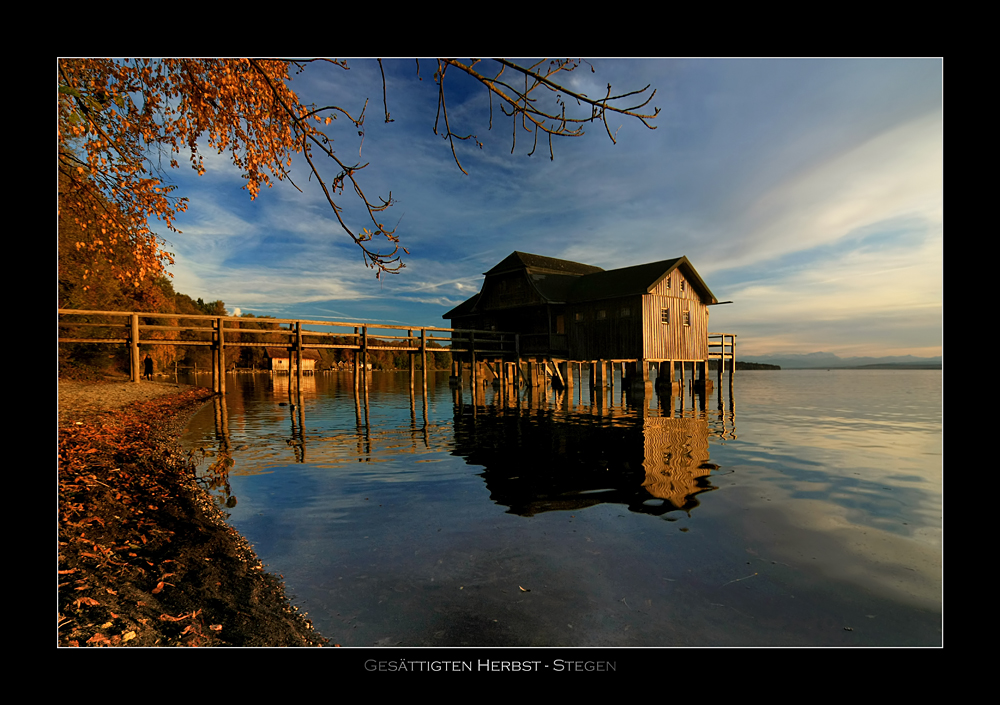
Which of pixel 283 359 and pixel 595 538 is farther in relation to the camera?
pixel 283 359

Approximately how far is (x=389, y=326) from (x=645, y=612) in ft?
73.4

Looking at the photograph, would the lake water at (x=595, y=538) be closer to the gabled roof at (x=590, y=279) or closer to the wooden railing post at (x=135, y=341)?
the wooden railing post at (x=135, y=341)

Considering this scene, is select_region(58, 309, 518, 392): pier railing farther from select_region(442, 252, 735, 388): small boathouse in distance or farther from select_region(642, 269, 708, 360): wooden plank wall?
select_region(642, 269, 708, 360): wooden plank wall

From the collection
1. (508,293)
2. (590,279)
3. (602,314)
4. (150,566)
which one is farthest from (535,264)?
(150,566)

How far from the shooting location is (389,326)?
24.8m

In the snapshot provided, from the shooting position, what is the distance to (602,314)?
3092 cm

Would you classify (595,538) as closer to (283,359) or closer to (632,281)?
(632,281)

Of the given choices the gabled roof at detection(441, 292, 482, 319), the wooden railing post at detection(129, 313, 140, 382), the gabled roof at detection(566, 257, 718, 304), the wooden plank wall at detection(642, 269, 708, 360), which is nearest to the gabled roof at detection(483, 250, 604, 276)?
the gabled roof at detection(566, 257, 718, 304)

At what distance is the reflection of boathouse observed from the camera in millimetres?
7366

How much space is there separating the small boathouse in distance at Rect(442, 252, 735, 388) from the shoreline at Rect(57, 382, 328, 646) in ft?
86.3

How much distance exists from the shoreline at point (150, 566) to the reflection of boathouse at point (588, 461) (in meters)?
3.70

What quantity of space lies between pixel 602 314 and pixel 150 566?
29054 millimetres

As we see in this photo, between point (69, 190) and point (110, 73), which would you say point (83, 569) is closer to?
point (110, 73)
